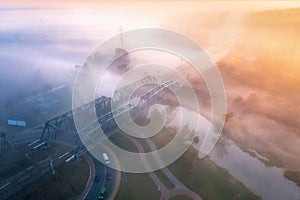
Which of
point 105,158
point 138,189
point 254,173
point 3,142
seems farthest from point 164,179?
point 3,142

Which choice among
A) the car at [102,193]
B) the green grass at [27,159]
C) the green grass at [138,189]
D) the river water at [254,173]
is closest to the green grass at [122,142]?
the green grass at [138,189]

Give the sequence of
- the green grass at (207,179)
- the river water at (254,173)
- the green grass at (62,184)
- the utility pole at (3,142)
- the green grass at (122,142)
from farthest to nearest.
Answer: the utility pole at (3,142) < the green grass at (122,142) < the river water at (254,173) < the green grass at (207,179) < the green grass at (62,184)

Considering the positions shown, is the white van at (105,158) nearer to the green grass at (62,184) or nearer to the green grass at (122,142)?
the green grass at (62,184)

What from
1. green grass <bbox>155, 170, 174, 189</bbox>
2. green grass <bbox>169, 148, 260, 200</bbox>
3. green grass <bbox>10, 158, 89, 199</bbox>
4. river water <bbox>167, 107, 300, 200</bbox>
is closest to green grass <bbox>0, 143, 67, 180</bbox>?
green grass <bbox>10, 158, 89, 199</bbox>

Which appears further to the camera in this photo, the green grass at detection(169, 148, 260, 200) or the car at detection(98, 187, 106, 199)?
the green grass at detection(169, 148, 260, 200)

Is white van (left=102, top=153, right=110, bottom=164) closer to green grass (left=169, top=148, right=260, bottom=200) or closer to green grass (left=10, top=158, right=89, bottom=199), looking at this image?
green grass (left=10, top=158, right=89, bottom=199)

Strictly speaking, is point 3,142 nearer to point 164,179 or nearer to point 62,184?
point 62,184
